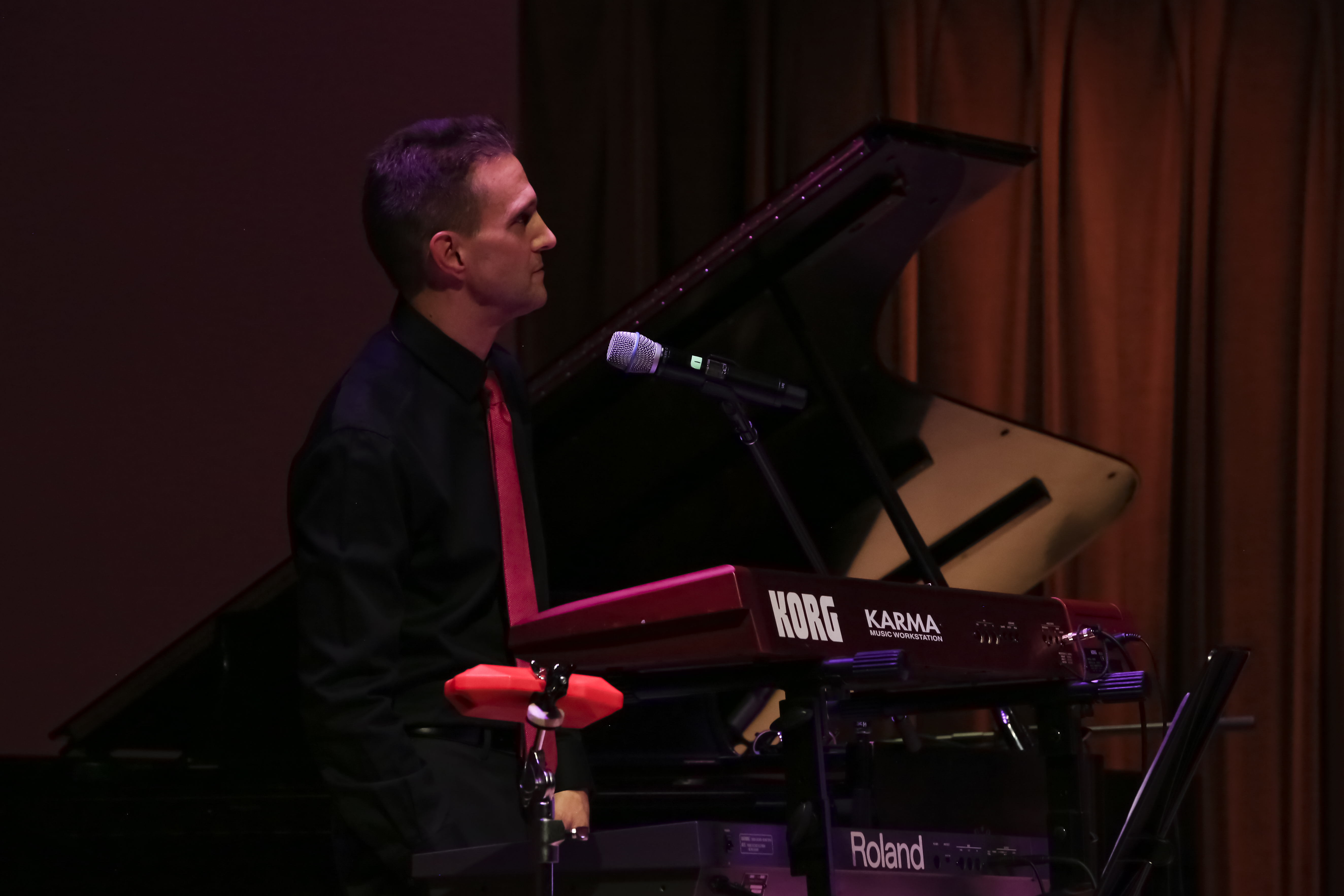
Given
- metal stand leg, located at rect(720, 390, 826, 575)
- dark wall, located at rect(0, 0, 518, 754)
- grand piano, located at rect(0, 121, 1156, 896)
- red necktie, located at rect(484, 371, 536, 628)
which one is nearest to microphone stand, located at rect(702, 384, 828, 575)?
metal stand leg, located at rect(720, 390, 826, 575)

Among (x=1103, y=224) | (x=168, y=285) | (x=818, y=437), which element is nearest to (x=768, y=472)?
(x=818, y=437)

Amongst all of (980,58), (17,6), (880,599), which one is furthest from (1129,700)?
(17,6)

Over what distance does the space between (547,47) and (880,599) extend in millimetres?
2526

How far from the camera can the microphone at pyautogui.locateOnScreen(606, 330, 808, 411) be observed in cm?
161

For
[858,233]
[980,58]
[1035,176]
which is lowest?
[858,233]

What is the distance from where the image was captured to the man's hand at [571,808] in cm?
152

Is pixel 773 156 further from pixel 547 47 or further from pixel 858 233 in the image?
pixel 858 233

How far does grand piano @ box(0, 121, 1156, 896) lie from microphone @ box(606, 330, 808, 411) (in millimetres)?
290

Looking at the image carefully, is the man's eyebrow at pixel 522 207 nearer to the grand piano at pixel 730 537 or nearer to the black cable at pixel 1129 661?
the grand piano at pixel 730 537

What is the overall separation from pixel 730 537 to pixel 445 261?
39.3 inches

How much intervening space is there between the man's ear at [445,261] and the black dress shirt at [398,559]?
0.17 feet

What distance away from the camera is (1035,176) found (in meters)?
3.53

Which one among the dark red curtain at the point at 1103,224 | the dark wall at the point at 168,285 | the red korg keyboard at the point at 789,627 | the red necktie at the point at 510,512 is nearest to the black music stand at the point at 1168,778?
the red korg keyboard at the point at 789,627

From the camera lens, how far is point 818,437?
97.9 inches
